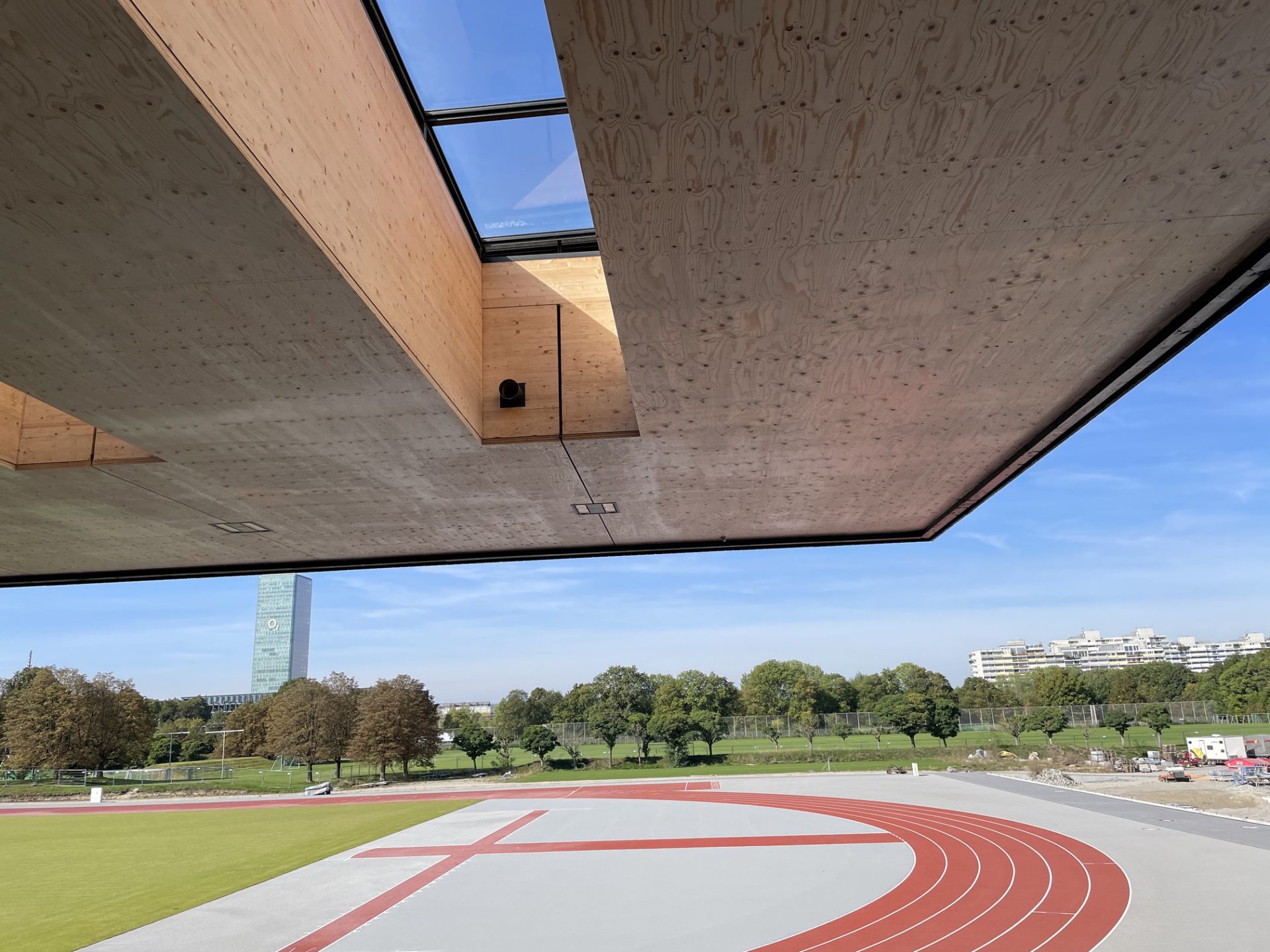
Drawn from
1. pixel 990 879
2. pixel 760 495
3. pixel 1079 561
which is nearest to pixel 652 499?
pixel 760 495

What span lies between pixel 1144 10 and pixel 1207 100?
751mm

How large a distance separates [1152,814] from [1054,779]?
9.16 m

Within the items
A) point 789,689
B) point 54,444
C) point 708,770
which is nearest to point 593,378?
point 54,444

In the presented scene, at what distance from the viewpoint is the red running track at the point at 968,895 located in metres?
12.4

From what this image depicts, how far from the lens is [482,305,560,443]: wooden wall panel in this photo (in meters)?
7.04

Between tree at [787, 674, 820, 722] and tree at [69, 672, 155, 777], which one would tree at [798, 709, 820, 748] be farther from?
tree at [69, 672, 155, 777]

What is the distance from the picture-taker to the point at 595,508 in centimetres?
945

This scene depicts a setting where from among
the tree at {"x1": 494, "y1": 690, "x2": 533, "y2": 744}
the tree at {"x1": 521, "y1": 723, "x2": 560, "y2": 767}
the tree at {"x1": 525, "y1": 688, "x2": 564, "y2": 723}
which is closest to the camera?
the tree at {"x1": 521, "y1": 723, "x2": 560, "y2": 767}

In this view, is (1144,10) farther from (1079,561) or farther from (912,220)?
(1079,561)

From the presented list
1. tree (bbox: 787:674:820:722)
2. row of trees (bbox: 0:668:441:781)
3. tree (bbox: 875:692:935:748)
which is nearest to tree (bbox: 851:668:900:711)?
tree (bbox: 787:674:820:722)

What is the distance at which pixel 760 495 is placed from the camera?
9.35 meters

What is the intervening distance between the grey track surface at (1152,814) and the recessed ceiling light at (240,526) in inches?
857

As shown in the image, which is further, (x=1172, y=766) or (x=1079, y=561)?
(x=1079, y=561)

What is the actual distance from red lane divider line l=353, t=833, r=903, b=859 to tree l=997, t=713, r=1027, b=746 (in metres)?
29.2
